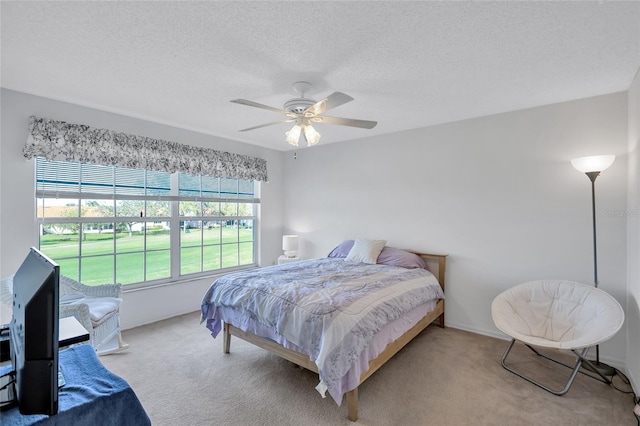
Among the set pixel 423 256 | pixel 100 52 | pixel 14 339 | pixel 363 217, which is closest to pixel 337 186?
pixel 363 217

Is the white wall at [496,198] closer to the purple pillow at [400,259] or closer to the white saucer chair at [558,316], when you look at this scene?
the purple pillow at [400,259]

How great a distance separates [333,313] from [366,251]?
1940 mm

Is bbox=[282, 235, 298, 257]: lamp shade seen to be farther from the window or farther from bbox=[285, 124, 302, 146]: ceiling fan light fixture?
bbox=[285, 124, 302, 146]: ceiling fan light fixture

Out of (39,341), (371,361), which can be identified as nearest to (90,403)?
(39,341)

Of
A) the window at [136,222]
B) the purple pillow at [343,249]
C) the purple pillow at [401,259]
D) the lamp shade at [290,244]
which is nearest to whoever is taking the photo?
the window at [136,222]

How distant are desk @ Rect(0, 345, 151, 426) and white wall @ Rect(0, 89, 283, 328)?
8.96 ft

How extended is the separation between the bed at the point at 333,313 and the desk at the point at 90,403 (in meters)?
1.30

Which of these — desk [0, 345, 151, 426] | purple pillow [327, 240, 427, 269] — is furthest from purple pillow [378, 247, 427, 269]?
desk [0, 345, 151, 426]

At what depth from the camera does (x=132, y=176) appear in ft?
12.3

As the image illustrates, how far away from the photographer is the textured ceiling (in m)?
1.73

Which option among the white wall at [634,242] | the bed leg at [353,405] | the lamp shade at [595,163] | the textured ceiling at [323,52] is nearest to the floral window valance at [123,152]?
the textured ceiling at [323,52]

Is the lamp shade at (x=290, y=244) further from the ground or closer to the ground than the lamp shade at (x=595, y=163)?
closer to the ground

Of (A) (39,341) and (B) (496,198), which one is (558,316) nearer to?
(B) (496,198)

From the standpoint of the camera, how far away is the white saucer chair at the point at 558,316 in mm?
2295
